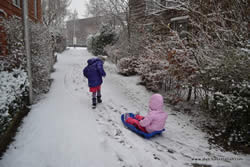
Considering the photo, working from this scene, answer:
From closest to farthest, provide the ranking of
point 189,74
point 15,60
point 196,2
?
point 15,60 → point 189,74 → point 196,2

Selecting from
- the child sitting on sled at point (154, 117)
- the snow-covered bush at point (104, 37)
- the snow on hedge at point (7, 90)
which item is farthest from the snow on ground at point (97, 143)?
the snow-covered bush at point (104, 37)

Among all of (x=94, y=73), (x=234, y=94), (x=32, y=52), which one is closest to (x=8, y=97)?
(x=94, y=73)

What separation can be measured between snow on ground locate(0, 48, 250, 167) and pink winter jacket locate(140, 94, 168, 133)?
0.95 ft

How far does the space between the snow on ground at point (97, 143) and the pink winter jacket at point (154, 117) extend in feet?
0.95

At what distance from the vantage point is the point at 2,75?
3.66m

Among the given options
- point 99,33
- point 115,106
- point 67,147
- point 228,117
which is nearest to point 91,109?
point 115,106

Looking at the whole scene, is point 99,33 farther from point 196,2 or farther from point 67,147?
point 67,147

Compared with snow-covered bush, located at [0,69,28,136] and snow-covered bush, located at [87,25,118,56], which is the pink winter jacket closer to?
snow-covered bush, located at [0,69,28,136]

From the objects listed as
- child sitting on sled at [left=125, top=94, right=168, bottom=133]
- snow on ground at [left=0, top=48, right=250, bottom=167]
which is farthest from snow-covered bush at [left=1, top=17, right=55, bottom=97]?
child sitting on sled at [left=125, top=94, right=168, bottom=133]

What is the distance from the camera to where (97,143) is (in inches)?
122

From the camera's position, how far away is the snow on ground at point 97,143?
2.68 meters

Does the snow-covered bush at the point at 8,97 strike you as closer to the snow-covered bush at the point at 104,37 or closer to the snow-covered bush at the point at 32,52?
the snow-covered bush at the point at 32,52

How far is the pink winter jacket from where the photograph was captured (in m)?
3.49

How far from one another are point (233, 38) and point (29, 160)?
489 cm
